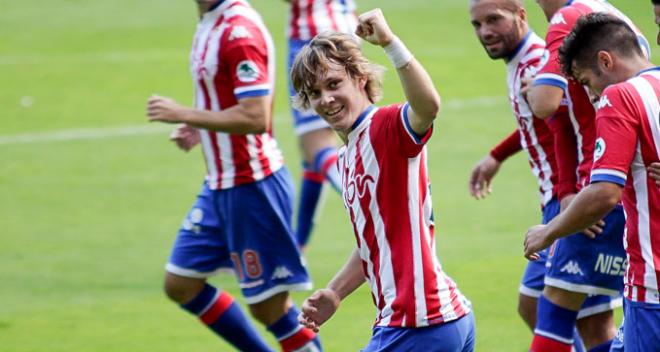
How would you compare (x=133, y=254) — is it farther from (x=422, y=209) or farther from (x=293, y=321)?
(x=422, y=209)

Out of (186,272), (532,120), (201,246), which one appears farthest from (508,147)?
(186,272)

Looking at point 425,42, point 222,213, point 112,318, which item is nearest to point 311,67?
point 222,213

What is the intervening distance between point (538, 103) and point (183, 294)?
6.97ft

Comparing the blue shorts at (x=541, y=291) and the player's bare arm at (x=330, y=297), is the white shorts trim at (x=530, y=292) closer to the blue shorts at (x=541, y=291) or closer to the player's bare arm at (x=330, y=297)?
the blue shorts at (x=541, y=291)

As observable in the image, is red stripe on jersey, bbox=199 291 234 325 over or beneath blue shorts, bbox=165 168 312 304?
beneath

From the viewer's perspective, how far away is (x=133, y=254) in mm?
9938

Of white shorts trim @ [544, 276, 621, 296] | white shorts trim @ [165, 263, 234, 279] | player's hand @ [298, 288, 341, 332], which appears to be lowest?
white shorts trim @ [544, 276, 621, 296]

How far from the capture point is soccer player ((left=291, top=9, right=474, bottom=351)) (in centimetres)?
478

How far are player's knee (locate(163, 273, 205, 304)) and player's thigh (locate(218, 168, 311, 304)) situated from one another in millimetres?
233

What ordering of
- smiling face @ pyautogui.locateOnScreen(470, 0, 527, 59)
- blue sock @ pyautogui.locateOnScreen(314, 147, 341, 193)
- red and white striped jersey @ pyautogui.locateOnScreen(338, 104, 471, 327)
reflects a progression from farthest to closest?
1. blue sock @ pyautogui.locateOnScreen(314, 147, 341, 193)
2. smiling face @ pyautogui.locateOnScreen(470, 0, 527, 59)
3. red and white striped jersey @ pyautogui.locateOnScreen(338, 104, 471, 327)

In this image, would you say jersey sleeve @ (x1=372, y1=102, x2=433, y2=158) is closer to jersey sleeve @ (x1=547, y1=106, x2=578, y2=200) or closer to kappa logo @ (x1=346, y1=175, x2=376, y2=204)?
kappa logo @ (x1=346, y1=175, x2=376, y2=204)

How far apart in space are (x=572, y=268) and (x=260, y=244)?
160cm

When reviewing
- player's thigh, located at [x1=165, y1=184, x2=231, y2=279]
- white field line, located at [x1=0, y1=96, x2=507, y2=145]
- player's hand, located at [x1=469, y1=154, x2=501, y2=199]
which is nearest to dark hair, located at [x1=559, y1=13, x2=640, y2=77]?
player's hand, located at [x1=469, y1=154, x2=501, y2=199]

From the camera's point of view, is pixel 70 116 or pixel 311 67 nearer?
pixel 311 67
